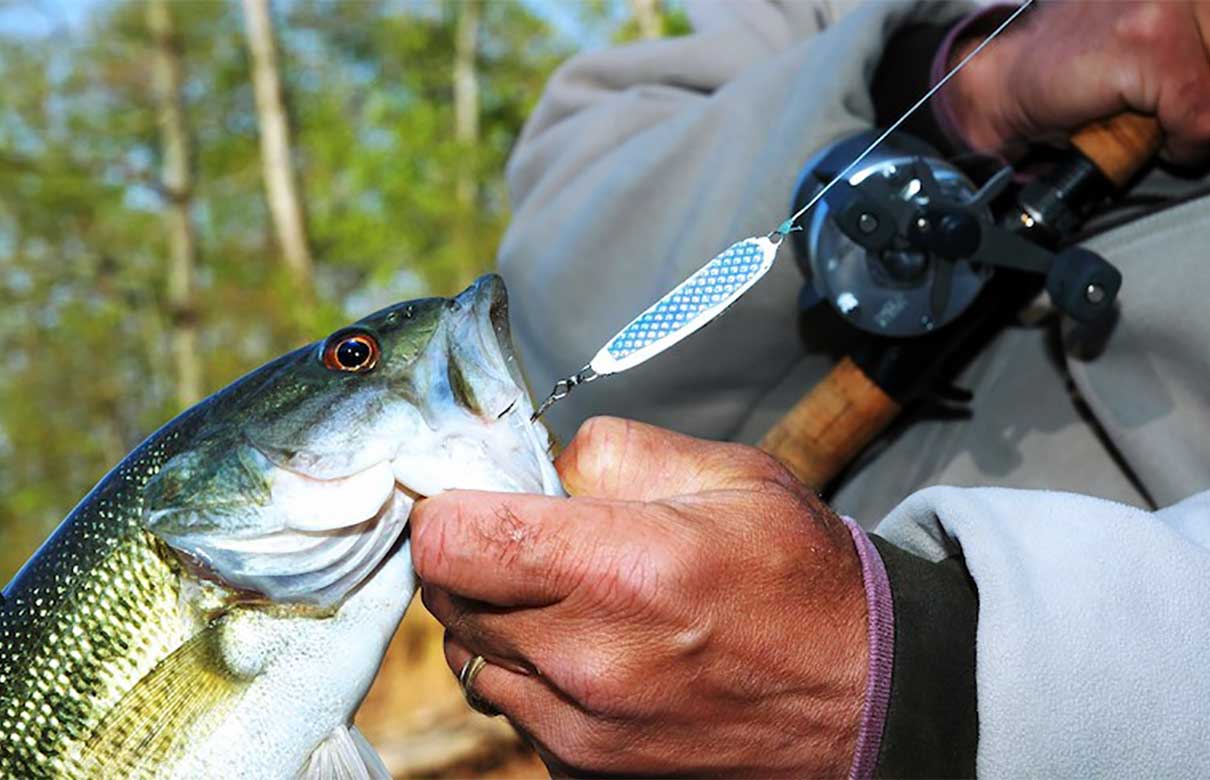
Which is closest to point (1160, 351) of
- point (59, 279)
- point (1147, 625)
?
point (1147, 625)

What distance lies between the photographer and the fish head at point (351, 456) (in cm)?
143

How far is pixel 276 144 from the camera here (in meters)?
19.1

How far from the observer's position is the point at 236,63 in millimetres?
23609

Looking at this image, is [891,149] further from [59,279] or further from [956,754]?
[59,279]

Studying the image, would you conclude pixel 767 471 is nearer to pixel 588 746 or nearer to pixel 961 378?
pixel 588 746

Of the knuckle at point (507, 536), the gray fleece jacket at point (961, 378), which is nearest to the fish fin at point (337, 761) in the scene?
the knuckle at point (507, 536)

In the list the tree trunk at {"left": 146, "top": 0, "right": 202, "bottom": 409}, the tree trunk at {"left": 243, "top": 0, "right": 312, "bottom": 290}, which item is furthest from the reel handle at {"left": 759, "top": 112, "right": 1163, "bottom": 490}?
the tree trunk at {"left": 146, "top": 0, "right": 202, "bottom": 409}

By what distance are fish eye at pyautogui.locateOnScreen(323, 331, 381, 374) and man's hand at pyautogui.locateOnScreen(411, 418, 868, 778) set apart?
0.67 feet

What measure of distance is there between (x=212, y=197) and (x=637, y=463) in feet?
80.1

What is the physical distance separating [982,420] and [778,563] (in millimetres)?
1131

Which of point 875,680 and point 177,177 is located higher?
point 177,177

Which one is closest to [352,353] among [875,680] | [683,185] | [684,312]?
[684,312]

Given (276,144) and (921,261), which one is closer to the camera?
(921,261)

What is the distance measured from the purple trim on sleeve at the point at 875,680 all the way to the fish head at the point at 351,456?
1.34 ft
